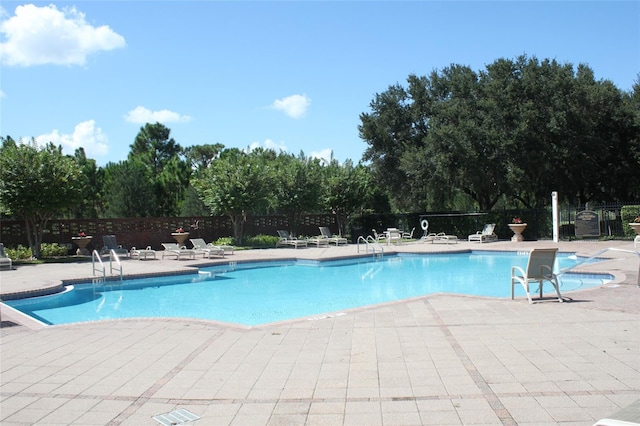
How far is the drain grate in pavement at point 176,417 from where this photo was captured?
4.11 m

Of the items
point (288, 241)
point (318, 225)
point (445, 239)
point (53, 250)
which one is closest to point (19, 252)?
point (53, 250)

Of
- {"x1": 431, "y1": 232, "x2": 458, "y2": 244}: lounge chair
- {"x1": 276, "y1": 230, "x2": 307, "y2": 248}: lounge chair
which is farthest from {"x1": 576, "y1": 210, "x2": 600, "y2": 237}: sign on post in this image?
{"x1": 276, "y1": 230, "x2": 307, "y2": 248}: lounge chair

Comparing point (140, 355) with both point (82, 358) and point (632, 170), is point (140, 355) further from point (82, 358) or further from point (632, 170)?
point (632, 170)

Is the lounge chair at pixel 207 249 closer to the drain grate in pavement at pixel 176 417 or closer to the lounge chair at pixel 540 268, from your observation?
the lounge chair at pixel 540 268

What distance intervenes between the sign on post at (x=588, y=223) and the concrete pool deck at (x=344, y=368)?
17743mm

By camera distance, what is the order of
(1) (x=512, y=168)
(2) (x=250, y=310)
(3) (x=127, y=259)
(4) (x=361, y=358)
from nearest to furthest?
(4) (x=361, y=358)
(2) (x=250, y=310)
(3) (x=127, y=259)
(1) (x=512, y=168)

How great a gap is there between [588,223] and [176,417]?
24.5 meters

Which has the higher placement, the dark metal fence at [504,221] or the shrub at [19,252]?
the dark metal fence at [504,221]

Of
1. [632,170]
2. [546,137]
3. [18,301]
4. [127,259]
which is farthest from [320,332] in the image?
→ [632,170]

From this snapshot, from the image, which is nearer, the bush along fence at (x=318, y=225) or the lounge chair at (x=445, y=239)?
the bush along fence at (x=318, y=225)

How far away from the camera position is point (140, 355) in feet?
19.9

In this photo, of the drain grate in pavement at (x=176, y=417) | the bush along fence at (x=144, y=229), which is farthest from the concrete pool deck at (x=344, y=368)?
the bush along fence at (x=144, y=229)

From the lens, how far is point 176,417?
4.21 m

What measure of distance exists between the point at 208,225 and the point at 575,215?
1787 centimetres
